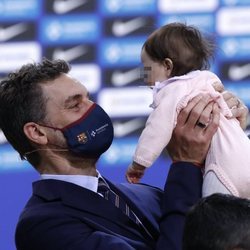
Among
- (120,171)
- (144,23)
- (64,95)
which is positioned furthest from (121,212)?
(144,23)

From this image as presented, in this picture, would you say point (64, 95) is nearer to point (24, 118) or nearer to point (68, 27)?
point (24, 118)

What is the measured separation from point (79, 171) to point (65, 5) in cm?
127

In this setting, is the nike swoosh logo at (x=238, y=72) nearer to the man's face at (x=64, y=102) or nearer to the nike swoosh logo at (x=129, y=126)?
the nike swoosh logo at (x=129, y=126)

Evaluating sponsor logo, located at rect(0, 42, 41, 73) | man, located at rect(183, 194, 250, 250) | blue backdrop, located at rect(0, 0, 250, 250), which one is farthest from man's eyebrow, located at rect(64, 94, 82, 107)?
sponsor logo, located at rect(0, 42, 41, 73)

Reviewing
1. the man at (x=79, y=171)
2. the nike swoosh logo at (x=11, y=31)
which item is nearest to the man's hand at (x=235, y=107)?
the man at (x=79, y=171)

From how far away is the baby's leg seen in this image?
1.85 meters

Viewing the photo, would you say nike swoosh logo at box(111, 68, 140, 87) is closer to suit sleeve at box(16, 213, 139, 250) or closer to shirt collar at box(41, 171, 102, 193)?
shirt collar at box(41, 171, 102, 193)

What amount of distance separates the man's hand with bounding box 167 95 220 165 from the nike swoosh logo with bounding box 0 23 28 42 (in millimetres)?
1326

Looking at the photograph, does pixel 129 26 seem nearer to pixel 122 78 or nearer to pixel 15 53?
pixel 122 78

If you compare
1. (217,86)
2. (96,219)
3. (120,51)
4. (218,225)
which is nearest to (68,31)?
(120,51)

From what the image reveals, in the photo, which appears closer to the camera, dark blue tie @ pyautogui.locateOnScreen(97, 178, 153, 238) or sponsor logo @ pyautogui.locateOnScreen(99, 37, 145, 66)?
dark blue tie @ pyautogui.locateOnScreen(97, 178, 153, 238)

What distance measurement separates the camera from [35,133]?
198cm

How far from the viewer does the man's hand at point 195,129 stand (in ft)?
6.23

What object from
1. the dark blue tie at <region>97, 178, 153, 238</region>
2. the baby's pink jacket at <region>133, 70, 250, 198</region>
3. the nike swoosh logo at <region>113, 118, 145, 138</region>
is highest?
the baby's pink jacket at <region>133, 70, 250, 198</region>
